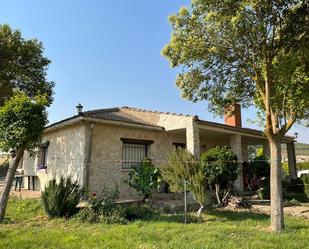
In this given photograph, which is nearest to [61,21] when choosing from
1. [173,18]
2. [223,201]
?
[173,18]

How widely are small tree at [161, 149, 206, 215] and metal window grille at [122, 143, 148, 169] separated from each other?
161 inches

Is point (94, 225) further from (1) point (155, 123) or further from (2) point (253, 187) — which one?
(2) point (253, 187)

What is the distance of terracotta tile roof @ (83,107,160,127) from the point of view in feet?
44.9

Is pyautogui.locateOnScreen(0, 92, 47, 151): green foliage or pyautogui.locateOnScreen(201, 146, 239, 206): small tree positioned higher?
Result: pyautogui.locateOnScreen(0, 92, 47, 151): green foliage

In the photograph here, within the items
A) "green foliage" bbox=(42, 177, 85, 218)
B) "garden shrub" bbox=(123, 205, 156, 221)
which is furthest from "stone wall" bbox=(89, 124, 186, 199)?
"green foliage" bbox=(42, 177, 85, 218)

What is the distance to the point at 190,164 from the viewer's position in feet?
35.2

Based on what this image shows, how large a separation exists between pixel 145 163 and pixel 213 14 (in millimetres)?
6329

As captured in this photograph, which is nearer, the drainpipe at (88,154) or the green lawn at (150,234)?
the green lawn at (150,234)

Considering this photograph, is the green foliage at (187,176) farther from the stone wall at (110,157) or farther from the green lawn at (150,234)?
the stone wall at (110,157)

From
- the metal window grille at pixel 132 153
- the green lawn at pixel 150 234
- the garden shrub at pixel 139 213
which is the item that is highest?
the metal window grille at pixel 132 153

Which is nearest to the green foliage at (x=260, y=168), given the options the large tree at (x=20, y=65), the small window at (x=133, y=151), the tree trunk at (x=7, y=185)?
the small window at (x=133, y=151)

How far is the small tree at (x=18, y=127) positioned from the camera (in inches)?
401

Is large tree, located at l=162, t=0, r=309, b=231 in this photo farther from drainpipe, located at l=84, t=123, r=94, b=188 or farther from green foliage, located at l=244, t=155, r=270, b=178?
green foliage, located at l=244, t=155, r=270, b=178

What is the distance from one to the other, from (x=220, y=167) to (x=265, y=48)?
18.0 ft
